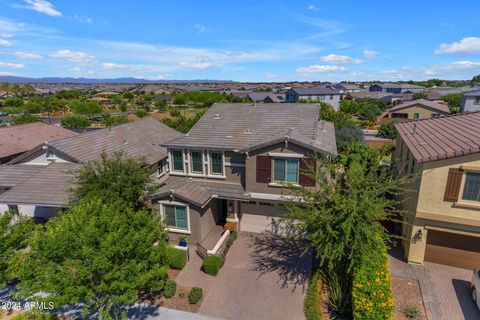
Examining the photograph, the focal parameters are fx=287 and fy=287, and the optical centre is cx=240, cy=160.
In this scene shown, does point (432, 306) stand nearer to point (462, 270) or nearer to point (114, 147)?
point (462, 270)

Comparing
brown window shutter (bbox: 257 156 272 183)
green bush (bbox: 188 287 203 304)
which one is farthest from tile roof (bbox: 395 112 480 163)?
green bush (bbox: 188 287 203 304)

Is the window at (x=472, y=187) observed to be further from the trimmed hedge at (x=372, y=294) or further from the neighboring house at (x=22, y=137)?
the neighboring house at (x=22, y=137)

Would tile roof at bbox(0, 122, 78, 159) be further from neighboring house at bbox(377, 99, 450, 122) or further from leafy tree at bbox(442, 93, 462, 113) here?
leafy tree at bbox(442, 93, 462, 113)

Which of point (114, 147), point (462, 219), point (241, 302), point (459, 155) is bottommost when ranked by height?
point (241, 302)

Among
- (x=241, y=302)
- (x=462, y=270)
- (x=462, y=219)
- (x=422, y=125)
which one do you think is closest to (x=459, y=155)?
(x=462, y=219)

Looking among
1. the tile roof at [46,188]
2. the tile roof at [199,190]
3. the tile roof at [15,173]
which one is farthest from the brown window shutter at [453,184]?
the tile roof at [15,173]

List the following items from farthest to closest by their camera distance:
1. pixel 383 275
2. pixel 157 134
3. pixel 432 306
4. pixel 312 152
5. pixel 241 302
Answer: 1. pixel 157 134
2. pixel 312 152
3. pixel 241 302
4. pixel 432 306
5. pixel 383 275
